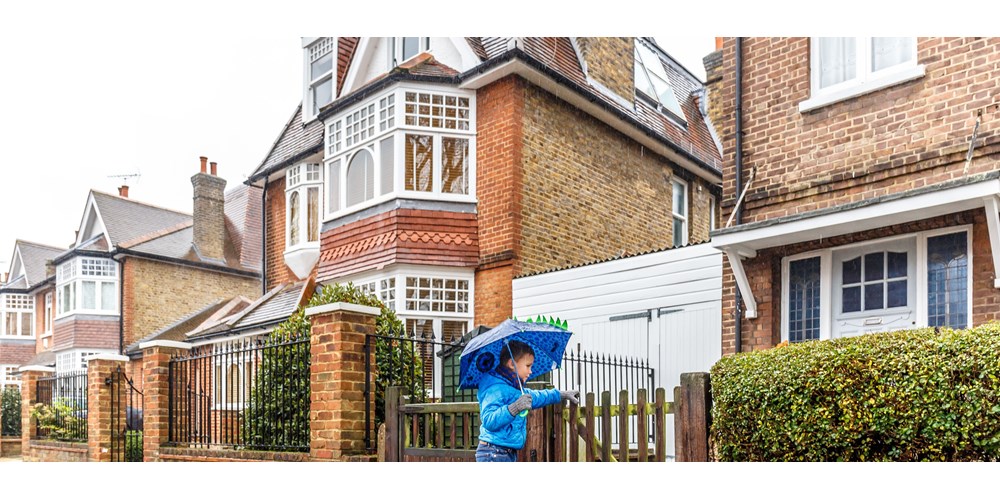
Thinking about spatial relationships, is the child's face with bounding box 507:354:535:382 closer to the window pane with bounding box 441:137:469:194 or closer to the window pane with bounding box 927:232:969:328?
→ the window pane with bounding box 927:232:969:328

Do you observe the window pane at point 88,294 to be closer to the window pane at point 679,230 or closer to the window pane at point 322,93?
the window pane at point 322,93

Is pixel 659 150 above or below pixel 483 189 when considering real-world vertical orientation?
above

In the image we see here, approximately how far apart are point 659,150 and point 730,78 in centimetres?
656

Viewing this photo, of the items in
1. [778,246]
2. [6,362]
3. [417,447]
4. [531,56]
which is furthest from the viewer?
[6,362]

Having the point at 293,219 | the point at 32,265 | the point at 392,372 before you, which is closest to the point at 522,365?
the point at 392,372

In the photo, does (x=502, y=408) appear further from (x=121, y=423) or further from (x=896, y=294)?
(x=121, y=423)

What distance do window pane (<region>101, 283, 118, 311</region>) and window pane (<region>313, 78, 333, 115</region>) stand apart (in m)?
6.72

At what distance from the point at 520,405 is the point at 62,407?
42.1 ft

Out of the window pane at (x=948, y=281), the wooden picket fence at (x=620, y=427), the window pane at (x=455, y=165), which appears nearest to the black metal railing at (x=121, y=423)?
the window pane at (x=455, y=165)

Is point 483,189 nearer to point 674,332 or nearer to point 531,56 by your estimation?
point 531,56

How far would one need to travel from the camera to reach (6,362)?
19172 mm

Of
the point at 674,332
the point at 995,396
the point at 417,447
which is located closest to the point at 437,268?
the point at 674,332

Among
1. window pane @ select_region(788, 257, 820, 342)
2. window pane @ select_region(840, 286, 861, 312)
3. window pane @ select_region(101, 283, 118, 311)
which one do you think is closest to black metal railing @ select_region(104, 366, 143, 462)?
window pane @ select_region(101, 283, 118, 311)

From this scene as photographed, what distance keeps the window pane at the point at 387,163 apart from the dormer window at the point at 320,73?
12.5 feet
